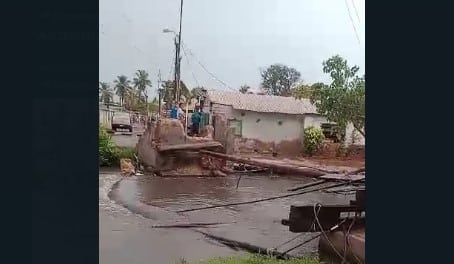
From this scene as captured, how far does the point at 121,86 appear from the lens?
13.7 ft

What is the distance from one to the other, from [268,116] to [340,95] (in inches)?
37.6

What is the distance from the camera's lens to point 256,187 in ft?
22.2

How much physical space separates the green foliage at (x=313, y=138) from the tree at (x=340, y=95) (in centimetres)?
23

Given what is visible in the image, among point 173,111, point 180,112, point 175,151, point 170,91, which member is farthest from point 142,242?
point 175,151

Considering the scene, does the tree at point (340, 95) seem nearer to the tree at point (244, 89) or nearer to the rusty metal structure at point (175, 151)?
the tree at point (244, 89)

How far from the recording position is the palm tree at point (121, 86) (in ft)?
13.1

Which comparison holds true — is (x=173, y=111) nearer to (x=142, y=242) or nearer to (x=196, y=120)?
(x=196, y=120)

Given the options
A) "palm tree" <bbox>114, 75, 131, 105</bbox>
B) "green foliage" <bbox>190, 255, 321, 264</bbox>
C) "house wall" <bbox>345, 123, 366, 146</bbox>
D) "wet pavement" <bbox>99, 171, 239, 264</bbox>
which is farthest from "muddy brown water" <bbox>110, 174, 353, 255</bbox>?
"palm tree" <bbox>114, 75, 131, 105</bbox>
